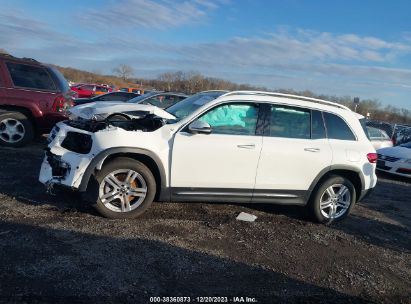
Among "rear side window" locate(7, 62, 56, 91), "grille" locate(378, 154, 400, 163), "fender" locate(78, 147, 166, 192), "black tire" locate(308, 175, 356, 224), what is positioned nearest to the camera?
"fender" locate(78, 147, 166, 192)

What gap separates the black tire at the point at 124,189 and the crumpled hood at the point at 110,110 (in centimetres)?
104

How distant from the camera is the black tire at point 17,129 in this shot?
8914 mm

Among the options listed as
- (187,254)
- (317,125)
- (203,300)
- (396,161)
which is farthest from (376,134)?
(203,300)

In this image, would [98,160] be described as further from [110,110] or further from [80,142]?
[110,110]

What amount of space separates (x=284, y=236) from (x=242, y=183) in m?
0.91

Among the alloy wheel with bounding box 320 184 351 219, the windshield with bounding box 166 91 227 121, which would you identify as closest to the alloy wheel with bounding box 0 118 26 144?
the windshield with bounding box 166 91 227 121

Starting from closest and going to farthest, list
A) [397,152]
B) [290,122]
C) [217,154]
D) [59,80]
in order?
1. [217,154]
2. [290,122]
3. [59,80]
4. [397,152]

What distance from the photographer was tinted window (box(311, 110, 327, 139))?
6.19 meters

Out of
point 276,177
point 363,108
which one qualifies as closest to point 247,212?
point 276,177

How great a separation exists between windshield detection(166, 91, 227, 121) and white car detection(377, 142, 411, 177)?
7.89 m

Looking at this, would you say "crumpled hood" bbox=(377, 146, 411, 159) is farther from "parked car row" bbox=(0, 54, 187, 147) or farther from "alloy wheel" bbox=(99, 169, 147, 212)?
"alloy wheel" bbox=(99, 169, 147, 212)

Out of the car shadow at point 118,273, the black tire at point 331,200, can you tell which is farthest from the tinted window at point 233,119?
the car shadow at point 118,273

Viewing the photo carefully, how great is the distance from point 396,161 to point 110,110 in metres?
8.98

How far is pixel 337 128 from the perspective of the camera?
639 cm
